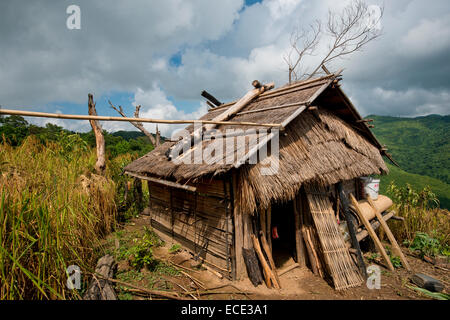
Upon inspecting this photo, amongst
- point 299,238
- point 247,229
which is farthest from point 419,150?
point 247,229

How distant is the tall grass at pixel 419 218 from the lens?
698 cm

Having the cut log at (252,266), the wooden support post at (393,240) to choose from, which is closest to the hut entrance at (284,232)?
the cut log at (252,266)

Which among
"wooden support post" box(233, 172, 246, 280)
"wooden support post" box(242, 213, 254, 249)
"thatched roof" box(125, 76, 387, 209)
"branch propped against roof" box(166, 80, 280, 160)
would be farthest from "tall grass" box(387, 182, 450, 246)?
"branch propped against roof" box(166, 80, 280, 160)

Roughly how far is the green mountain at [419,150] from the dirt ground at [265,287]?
29.7 meters

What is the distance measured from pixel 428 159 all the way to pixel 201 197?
68543 mm

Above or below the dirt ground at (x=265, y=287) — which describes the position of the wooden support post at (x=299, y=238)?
above

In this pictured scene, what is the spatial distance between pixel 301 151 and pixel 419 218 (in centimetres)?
576

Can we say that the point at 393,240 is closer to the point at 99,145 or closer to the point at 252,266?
the point at 252,266

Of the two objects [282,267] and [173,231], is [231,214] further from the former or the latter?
[173,231]

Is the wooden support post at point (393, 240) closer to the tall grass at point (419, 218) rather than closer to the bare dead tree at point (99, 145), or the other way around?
the tall grass at point (419, 218)

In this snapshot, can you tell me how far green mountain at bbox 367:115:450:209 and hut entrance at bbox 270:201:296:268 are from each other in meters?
29.0
